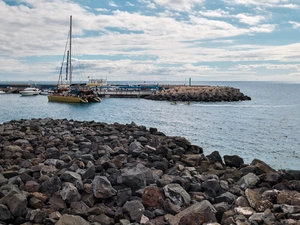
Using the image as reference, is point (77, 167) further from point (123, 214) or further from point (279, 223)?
point (279, 223)

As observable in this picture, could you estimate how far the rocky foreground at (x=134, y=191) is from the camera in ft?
21.8

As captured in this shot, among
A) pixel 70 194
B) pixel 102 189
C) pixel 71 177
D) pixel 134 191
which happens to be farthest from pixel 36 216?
pixel 134 191

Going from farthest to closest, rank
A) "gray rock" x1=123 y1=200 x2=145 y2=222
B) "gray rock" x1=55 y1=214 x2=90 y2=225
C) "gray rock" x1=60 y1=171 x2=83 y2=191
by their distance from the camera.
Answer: "gray rock" x1=60 y1=171 x2=83 y2=191 < "gray rock" x1=123 y1=200 x2=145 y2=222 < "gray rock" x1=55 y1=214 x2=90 y2=225

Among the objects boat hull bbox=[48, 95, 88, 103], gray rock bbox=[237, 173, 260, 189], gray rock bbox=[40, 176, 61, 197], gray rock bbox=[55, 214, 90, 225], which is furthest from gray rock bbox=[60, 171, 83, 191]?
boat hull bbox=[48, 95, 88, 103]

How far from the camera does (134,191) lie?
26.2 feet

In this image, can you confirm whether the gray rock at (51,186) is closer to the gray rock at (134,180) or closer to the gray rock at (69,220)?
the gray rock at (134,180)

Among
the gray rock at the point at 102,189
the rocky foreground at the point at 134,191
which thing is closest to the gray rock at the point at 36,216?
the rocky foreground at the point at 134,191

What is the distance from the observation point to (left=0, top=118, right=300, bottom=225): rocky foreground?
666 cm

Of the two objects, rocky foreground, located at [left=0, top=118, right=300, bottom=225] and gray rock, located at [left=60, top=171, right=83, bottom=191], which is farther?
gray rock, located at [left=60, top=171, right=83, bottom=191]

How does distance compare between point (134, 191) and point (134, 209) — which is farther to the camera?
point (134, 191)

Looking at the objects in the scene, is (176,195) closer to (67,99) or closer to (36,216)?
(36,216)

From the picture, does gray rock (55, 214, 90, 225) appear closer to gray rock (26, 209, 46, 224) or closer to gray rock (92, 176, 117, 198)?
gray rock (26, 209, 46, 224)

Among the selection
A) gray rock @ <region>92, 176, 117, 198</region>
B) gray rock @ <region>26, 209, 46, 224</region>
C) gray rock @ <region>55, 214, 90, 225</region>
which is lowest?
gray rock @ <region>26, 209, 46, 224</region>

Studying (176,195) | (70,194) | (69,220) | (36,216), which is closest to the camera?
(69,220)
